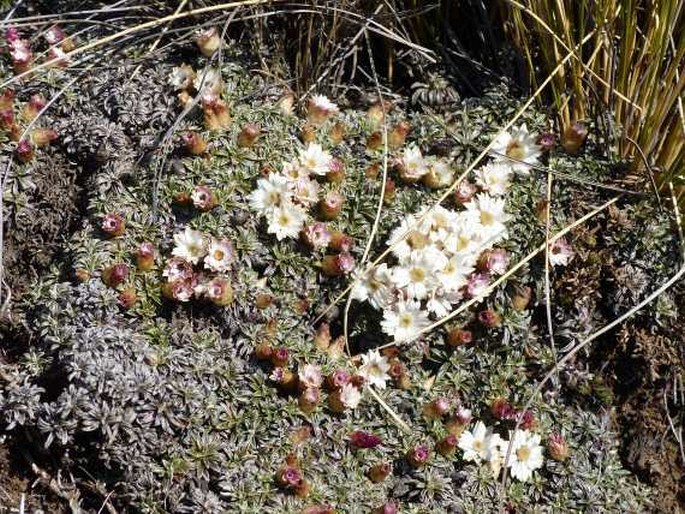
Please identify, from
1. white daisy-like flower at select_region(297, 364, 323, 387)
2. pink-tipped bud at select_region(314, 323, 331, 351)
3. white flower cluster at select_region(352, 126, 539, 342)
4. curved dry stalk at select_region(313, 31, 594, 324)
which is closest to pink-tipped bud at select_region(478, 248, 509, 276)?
white flower cluster at select_region(352, 126, 539, 342)

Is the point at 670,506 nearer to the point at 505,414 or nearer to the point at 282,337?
the point at 505,414

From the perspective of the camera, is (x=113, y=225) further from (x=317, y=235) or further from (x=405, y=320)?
(x=405, y=320)

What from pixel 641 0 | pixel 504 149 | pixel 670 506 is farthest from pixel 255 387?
pixel 641 0

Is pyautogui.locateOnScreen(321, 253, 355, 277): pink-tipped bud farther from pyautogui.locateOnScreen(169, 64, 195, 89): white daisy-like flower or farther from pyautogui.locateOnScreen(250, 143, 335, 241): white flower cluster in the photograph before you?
pyautogui.locateOnScreen(169, 64, 195, 89): white daisy-like flower

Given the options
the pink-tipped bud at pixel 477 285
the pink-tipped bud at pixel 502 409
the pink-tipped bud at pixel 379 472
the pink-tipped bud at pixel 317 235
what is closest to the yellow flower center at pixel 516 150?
the pink-tipped bud at pixel 477 285

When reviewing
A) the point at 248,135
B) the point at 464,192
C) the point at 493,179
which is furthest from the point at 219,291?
the point at 493,179

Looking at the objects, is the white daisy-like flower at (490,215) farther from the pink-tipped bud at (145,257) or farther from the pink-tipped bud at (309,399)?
the pink-tipped bud at (145,257)
